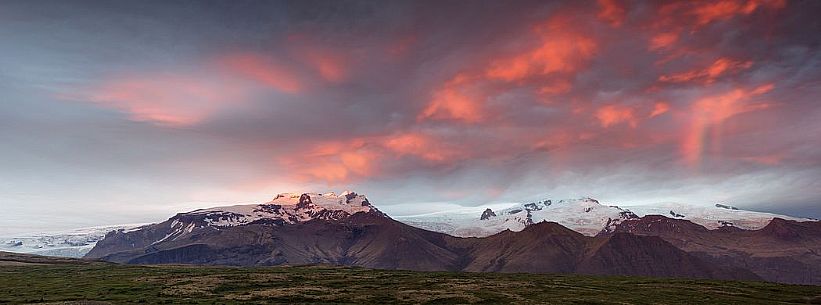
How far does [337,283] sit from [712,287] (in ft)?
279

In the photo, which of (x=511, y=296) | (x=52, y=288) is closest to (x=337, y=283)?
(x=511, y=296)

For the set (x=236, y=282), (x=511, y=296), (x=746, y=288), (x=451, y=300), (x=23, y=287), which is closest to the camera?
(x=451, y=300)

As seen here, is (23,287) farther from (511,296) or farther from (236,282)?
(511,296)

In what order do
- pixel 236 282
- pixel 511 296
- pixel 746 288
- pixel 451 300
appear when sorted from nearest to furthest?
1. pixel 451 300
2. pixel 511 296
3. pixel 236 282
4. pixel 746 288

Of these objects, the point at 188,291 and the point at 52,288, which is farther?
the point at 52,288

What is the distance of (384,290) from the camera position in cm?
9894

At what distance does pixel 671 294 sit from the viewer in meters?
99.4

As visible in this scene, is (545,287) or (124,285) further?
(545,287)

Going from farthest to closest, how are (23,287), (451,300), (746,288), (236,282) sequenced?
(746,288) → (236,282) → (23,287) → (451,300)

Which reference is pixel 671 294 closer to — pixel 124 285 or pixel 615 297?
pixel 615 297

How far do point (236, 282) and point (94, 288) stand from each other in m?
25.2

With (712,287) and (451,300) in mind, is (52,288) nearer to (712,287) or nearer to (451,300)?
(451,300)

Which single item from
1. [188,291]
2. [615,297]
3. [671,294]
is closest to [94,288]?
[188,291]

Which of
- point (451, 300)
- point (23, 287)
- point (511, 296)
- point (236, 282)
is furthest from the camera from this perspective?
point (236, 282)
